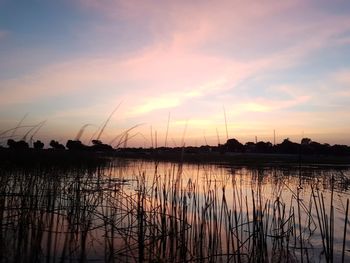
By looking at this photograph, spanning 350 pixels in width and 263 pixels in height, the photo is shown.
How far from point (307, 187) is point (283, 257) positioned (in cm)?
1180

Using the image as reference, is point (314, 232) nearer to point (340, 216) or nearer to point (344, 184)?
point (340, 216)

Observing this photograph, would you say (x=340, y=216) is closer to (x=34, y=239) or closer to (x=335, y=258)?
(x=335, y=258)

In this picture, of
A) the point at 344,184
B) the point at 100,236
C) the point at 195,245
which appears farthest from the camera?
the point at 344,184

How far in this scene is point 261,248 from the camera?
560 centimetres

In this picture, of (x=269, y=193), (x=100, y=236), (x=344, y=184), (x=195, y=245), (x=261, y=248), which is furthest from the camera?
(x=344, y=184)

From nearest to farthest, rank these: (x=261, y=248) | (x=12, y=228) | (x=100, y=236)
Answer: (x=261, y=248), (x=12, y=228), (x=100, y=236)

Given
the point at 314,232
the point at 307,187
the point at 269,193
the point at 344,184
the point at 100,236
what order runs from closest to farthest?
the point at 100,236 < the point at 314,232 < the point at 269,193 < the point at 307,187 < the point at 344,184

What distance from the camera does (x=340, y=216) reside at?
11258mm

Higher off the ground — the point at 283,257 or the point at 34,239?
the point at 34,239

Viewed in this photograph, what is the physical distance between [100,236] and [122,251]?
3.73ft

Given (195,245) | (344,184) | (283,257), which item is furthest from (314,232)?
(344,184)

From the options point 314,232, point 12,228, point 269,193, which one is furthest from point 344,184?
point 12,228

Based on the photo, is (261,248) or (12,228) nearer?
(261,248)

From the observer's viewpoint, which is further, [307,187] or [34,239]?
[307,187]
